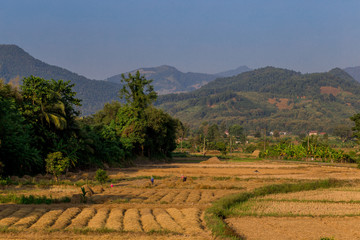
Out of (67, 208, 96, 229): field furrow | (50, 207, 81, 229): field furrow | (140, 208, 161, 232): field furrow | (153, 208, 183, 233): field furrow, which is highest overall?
(50, 207, 81, 229): field furrow

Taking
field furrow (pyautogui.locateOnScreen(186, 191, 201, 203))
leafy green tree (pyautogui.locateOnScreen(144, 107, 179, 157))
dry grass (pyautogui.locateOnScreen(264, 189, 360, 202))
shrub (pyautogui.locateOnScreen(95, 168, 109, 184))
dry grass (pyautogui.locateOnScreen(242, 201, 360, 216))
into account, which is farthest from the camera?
leafy green tree (pyautogui.locateOnScreen(144, 107, 179, 157))

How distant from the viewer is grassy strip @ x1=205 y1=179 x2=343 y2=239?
13.4 meters

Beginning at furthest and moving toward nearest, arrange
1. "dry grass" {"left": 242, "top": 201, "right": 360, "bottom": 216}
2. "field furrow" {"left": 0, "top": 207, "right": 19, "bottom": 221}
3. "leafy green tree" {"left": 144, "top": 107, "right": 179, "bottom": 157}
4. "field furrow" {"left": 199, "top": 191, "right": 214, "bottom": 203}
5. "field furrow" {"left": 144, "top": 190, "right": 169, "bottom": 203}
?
"leafy green tree" {"left": 144, "top": 107, "right": 179, "bottom": 157}
"field furrow" {"left": 199, "top": 191, "right": 214, "bottom": 203}
"field furrow" {"left": 144, "top": 190, "right": 169, "bottom": 203}
"dry grass" {"left": 242, "top": 201, "right": 360, "bottom": 216}
"field furrow" {"left": 0, "top": 207, "right": 19, "bottom": 221}

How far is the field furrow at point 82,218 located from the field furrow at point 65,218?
0.60 feet

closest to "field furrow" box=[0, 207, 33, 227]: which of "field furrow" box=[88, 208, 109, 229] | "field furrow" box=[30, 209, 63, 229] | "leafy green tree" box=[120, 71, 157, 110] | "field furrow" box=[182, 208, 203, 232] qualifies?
"field furrow" box=[30, 209, 63, 229]

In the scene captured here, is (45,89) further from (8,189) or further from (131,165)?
(131,165)

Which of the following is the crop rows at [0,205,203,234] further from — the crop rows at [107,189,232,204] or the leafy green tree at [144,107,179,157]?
the leafy green tree at [144,107,179,157]

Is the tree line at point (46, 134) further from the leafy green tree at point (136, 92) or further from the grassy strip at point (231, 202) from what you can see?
the leafy green tree at point (136, 92)

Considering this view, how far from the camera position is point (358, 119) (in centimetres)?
5441

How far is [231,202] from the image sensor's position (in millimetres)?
19766

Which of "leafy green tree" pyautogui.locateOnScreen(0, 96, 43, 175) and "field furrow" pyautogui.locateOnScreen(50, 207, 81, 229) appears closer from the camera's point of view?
"field furrow" pyautogui.locateOnScreen(50, 207, 81, 229)

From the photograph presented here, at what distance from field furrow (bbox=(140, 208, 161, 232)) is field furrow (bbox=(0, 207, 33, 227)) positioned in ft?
14.5

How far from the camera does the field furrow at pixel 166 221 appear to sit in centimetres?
1355

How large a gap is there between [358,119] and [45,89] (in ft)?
138
